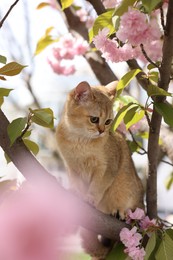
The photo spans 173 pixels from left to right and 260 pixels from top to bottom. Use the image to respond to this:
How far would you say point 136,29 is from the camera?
0.94m

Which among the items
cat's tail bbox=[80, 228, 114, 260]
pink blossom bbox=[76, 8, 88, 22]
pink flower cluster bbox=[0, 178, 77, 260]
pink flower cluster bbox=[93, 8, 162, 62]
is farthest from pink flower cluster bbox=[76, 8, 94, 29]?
pink flower cluster bbox=[0, 178, 77, 260]

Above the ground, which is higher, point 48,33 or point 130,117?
point 48,33

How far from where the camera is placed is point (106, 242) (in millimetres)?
1433

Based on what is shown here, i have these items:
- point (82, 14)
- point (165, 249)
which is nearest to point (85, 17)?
point (82, 14)

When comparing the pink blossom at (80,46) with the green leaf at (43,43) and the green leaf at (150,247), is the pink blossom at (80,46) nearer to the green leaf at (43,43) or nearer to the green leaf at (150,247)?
the green leaf at (43,43)

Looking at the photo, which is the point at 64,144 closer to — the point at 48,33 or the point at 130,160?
the point at 130,160

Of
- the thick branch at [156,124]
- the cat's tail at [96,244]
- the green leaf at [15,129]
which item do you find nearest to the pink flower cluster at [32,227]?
the green leaf at [15,129]

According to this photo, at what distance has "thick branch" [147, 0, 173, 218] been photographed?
912 mm

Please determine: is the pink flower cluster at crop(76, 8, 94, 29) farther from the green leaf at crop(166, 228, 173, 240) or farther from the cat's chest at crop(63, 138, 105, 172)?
the green leaf at crop(166, 228, 173, 240)

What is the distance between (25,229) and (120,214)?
74 centimetres

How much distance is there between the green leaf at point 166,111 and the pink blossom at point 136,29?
159 mm

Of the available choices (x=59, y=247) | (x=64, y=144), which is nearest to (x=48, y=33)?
(x=64, y=144)

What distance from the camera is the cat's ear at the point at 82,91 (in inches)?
61.1

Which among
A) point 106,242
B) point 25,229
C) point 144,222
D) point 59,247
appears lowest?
point 106,242
